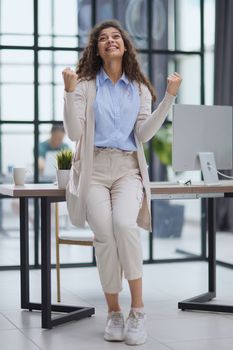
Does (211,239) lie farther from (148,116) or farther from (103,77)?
(103,77)

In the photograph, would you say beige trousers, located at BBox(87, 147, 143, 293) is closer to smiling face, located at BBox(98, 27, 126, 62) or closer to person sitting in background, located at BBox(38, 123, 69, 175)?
smiling face, located at BBox(98, 27, 126, 62)

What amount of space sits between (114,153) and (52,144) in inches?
83.5

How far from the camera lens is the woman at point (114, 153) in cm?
355

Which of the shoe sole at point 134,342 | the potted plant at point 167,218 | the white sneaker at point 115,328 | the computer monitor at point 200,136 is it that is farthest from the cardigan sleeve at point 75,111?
the potted plant at point 167,218

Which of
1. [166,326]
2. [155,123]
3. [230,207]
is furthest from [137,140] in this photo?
[230,207]

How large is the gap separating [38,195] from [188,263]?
2654mm

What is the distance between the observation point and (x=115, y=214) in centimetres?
361

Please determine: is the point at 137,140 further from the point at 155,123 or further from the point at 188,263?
the point at 188,263

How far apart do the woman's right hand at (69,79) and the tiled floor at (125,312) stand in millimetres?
1166

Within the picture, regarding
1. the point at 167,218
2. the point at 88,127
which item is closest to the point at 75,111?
the point at 88,127

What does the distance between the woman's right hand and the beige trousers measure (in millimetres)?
365

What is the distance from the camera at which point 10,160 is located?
5.80m

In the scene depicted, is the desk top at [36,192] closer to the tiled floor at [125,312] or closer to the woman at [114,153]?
the woman at [114,153]

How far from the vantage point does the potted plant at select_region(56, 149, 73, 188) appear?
3895 millimetres
